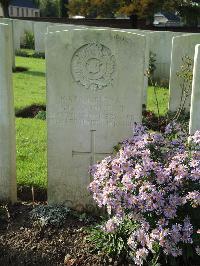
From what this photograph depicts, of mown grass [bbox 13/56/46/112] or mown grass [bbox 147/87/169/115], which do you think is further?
mown grass [bbox 13/56/46/112]

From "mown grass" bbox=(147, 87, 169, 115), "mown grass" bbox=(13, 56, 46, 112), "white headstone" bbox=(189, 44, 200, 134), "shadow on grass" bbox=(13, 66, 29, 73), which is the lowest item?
"mown grass" bbox=(147, 87, 169, 115)

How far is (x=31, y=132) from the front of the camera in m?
7.31

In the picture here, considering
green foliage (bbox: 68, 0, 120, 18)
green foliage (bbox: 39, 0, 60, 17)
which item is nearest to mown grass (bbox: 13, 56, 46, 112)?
green foliage (bbox: 68, 0, 120, 18)

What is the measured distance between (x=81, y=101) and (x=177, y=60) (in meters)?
4.30

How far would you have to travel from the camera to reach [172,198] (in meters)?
3.33

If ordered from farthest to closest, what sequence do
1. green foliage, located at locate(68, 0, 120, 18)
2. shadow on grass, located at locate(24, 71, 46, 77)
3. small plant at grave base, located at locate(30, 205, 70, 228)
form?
1. green foliage, located at locate(68, 0, 120, 18)
2. shadow on grass, located at locate(24, 71, 46, 77)
3. small plant at grave base, located at locate(30, 205, 70, 228)

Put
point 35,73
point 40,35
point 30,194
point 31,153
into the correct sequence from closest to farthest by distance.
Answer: point 30,194
point 31,153
point 35,73
point 40,35

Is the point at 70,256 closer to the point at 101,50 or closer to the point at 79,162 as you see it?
the point at 79,162

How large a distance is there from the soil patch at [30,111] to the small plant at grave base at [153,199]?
5218 mm

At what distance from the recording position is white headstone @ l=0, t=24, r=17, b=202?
14.2ft

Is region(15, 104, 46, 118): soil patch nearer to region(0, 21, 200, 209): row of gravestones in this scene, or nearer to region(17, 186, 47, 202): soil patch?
region(17, 186, 47, 202): soil patch

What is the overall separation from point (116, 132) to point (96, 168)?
68 centimetres

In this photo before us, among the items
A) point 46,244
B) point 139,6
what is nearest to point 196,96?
point 46,244

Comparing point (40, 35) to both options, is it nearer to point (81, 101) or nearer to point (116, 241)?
point (81, 101)
